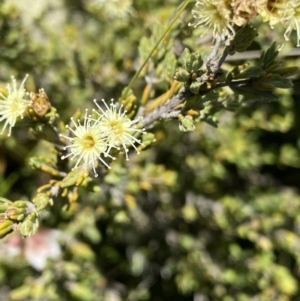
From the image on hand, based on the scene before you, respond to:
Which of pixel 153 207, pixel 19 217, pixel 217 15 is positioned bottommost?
pixel 19 217

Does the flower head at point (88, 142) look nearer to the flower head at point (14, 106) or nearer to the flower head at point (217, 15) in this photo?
the flower head at point (14, 106)

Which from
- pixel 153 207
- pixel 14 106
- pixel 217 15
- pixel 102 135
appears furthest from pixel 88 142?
pixel 153 207

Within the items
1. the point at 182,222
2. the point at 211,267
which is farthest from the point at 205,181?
the point at 211,267

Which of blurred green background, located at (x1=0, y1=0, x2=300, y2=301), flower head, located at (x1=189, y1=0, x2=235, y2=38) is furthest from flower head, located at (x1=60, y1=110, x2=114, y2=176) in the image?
blurred green background, located at (x1=0, y1=0, x2=300, y2=301)

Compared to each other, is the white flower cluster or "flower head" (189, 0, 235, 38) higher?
"flower head" (189, 0, 235, 38)

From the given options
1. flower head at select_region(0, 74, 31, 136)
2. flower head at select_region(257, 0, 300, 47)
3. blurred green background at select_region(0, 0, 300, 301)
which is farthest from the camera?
blurred green background at select_region(0, 0, 300, 301)

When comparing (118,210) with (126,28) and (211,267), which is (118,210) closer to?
(211,267)

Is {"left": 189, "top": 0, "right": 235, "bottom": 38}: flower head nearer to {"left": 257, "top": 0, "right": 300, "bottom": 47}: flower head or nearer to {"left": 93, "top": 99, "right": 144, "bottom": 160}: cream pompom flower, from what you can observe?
{"left": 257, "top": 0, "right": 300, "bottom": 47}: flower head

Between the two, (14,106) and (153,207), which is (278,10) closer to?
(14,106)
